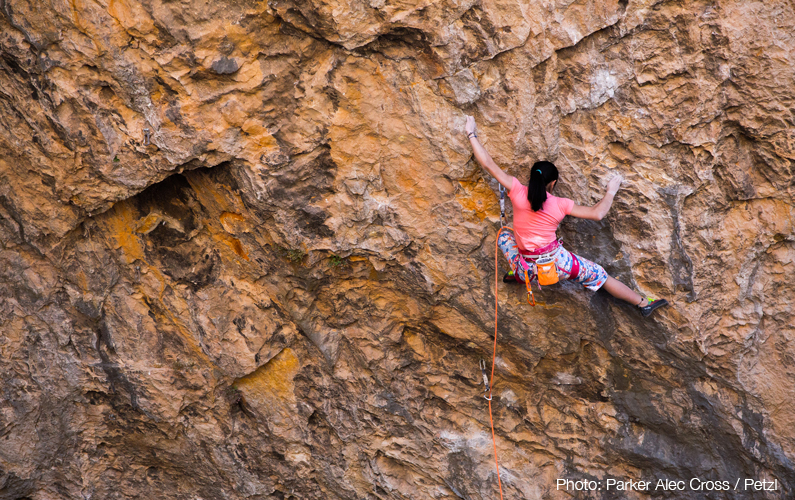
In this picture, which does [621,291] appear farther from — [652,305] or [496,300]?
[496,300]

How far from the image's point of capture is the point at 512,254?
4.26 meters

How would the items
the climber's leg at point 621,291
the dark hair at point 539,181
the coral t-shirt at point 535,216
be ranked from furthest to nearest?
the climber's leg at point 621,291 < the coral t-shirt at point 535,216 < the dark hair at point 539,181

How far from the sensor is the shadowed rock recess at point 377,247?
3.89 m

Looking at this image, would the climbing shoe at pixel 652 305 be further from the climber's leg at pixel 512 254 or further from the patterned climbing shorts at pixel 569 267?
the climber's leg at pixel 512 254

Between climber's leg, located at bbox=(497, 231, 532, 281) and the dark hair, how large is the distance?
18.7 inches

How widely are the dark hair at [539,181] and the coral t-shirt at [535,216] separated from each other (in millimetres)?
70

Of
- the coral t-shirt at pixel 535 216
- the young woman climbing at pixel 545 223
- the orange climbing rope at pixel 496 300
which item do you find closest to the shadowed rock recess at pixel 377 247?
the orange climbing rope at pixel 496 300

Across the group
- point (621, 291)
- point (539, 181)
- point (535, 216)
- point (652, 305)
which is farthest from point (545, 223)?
point (652, 305)

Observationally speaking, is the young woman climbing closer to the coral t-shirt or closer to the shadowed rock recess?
the coral t-shirt

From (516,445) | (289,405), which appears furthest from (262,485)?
(516,445)

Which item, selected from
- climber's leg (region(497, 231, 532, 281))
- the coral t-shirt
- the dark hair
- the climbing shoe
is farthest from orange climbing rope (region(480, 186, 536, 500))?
the climbing shoe

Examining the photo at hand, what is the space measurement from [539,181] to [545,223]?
326 millimetres

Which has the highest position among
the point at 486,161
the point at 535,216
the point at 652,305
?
the point at 486,161

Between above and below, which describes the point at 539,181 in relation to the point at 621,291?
above
